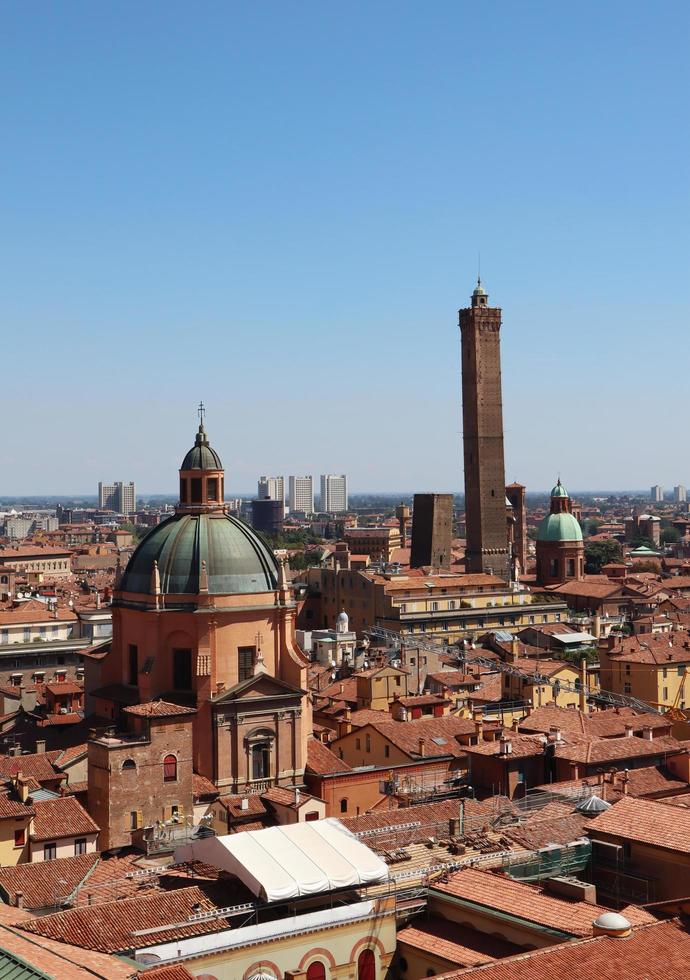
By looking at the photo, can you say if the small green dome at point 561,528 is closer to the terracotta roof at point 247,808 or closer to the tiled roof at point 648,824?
the terracotta roof at point 247,808

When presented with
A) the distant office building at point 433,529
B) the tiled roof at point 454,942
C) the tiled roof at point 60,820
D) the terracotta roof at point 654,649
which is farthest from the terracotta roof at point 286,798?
the distant office building at point 433,529

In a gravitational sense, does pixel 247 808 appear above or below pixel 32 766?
below

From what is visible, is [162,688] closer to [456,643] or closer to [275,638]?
[275,638]

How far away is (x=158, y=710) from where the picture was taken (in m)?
34.3

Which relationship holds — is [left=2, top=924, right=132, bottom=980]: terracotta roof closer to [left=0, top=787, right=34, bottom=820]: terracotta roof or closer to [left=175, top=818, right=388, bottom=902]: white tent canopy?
[left=175, top=818, right=388, bottom=902]: white tent canopy

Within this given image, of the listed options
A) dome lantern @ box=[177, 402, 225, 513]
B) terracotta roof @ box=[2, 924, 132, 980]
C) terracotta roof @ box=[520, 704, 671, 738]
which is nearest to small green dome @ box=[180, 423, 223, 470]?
dome lantern @ box=[177, 402, 225, 513]

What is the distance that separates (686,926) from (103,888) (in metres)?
10.6

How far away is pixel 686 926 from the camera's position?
61.5 feet

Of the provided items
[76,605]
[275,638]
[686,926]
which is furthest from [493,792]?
[76,605]

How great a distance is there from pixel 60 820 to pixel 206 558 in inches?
388

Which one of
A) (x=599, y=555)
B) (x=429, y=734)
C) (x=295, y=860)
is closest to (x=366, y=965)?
(x=295, y=860)

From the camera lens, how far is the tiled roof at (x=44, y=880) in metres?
25.5

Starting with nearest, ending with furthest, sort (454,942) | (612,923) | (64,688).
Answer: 1. (612,923)
2. (454,942)
3. (64,688)

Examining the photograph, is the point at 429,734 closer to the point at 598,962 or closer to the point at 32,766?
the point at 32,766
